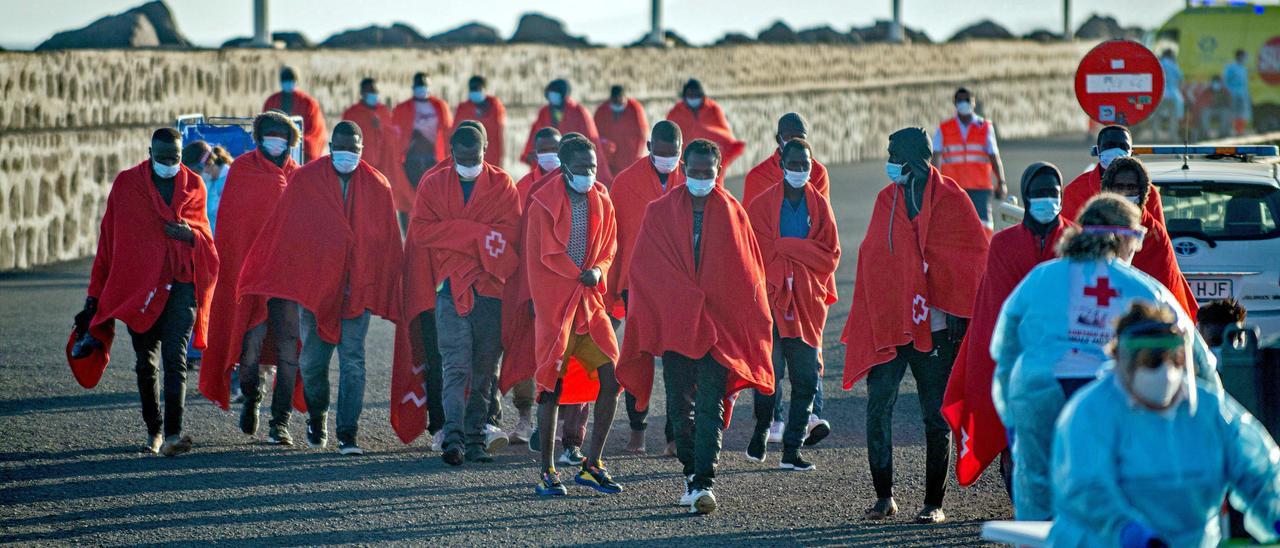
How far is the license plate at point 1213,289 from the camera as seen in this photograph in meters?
10.3

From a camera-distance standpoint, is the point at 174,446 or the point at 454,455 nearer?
the point at 454,455

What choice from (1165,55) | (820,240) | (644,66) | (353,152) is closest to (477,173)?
(353,152)

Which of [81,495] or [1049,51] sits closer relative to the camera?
[81,495]

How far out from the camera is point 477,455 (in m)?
9.16

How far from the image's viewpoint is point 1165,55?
3594 centimetres

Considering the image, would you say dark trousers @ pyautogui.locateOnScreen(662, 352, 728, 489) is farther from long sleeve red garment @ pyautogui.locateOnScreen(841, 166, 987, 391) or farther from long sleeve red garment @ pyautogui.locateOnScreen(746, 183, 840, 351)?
long sleeve red garment @ pyautogui.locateOnScreen(746, 183, 840, 351)

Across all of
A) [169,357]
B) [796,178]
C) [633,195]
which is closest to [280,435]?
[169,357]

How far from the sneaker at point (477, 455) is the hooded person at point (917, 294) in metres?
2.11

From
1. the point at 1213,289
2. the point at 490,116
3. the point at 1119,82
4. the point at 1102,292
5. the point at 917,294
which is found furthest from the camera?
the point at 490,116

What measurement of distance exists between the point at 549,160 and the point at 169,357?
216cm

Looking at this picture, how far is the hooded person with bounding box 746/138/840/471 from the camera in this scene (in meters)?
8.96

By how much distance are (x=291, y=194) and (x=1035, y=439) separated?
4.87m

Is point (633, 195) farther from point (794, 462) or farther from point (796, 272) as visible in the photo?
point (794, 462)

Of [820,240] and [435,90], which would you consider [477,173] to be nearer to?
[820,240]
